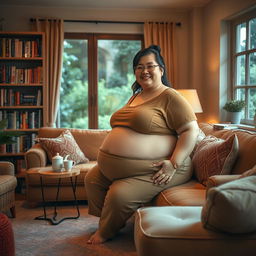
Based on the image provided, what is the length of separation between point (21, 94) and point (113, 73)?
137 centimetres

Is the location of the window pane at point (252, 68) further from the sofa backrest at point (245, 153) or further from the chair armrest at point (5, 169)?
the chair armrest at point (5, 169)

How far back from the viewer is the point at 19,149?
500 cm

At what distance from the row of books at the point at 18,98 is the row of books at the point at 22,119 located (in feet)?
0.39

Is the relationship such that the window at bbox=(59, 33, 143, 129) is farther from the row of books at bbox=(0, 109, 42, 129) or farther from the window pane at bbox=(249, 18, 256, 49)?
the window pane at bbox=(249, 18, 256, 49)

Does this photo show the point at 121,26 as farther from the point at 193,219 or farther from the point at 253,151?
the point at 193,219

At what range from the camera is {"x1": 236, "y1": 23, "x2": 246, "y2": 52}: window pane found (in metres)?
4.38

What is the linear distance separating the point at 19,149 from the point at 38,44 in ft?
4.65

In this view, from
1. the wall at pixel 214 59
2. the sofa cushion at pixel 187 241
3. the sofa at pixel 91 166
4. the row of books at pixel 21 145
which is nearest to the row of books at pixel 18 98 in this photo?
the row of books at pixel 21 145

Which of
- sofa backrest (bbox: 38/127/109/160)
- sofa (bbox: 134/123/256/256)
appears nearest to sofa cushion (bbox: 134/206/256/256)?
sofa (bbox: 134/123/256/256)

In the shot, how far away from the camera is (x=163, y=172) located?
2.50 m

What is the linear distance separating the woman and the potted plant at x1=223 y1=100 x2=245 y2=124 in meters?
1.82

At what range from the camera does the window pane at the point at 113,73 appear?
5520 millimetres

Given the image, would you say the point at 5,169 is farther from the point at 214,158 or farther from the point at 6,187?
the point at 214,158

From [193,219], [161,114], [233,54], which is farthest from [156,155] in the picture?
[233,54]
